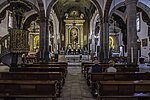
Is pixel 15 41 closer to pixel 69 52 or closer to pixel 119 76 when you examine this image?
pixel 119 76

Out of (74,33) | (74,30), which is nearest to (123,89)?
(74,33)

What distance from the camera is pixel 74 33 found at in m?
34.3

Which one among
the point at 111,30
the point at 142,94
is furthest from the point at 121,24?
the point at 142,94

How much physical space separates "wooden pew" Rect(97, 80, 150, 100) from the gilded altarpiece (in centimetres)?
2846

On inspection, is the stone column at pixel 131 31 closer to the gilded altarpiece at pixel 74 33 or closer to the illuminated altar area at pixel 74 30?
the illuminated altar area at pixel 74 30

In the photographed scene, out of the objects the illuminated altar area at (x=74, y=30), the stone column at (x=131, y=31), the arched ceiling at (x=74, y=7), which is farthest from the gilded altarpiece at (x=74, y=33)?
the stone column at (x=131, y=31)

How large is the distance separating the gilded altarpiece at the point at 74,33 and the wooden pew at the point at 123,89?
28.5 metres

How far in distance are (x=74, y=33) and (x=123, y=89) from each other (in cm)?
2927

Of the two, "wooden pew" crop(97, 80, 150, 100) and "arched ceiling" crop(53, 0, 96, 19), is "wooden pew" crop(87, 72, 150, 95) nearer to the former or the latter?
"wooden pew" crop(97, 80, 150, 100)

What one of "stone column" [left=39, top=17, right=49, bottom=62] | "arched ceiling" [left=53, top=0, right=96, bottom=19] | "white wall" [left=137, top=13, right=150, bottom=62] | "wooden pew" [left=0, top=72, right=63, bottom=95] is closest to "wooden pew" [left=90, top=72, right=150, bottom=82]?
"wooden pew" [left=0, top=72, right=63, bottom=95]

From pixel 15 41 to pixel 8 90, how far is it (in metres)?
5.66

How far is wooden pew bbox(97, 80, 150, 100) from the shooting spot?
17.0 feet

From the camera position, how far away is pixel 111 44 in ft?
118

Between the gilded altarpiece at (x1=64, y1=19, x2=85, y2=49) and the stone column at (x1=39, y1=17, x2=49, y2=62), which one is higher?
the gilded altarpiece at (x1=64, y1=19, x2=85, y2=49)
